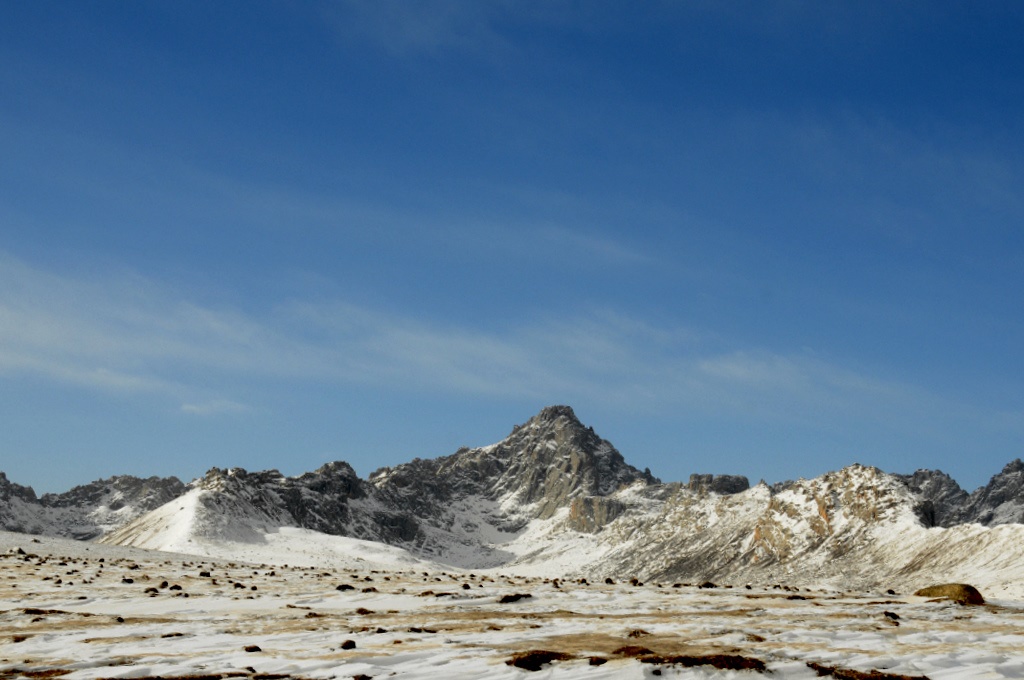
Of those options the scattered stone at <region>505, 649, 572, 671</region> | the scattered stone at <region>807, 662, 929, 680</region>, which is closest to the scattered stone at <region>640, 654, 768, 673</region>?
the scattered stone at <region>807, 662, 929, 680</region>

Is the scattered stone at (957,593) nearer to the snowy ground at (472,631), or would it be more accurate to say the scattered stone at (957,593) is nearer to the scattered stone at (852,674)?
the snowy ground at (472,631)

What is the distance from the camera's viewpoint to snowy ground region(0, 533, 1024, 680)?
19.0 meters

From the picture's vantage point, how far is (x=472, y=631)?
25047mm

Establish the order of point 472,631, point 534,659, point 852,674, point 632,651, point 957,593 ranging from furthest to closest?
point 957,593
point 472,631
point 632,651
point 534,659
point 852,674

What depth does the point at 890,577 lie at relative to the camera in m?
146

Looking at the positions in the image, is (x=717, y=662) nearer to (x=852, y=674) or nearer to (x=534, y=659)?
(x=852, y=674)

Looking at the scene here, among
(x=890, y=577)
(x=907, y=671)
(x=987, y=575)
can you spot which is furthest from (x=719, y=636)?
(x=890, y=577)

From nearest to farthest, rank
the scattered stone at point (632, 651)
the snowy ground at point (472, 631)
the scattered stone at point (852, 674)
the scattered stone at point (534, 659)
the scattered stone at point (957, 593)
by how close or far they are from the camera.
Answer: the scattered stone at point (852, 674)
the scattered stone at point (534, 659)
the snowy ground at point (472, 631)
the scattered stone at point (632, 651)
the scattered stone at point (957, 593)

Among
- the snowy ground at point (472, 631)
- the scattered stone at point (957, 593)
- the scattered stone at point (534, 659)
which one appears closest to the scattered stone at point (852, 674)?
the snowy ground at point (472, 631)

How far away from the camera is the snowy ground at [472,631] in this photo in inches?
747

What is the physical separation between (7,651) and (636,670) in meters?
16.2

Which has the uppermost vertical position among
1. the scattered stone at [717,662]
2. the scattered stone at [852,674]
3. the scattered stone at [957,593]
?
the scattered stone at [957,593]

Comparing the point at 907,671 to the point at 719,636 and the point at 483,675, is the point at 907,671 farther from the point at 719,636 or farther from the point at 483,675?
the point at 483,675

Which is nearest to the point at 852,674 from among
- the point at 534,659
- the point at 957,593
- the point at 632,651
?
the point at 632,651
